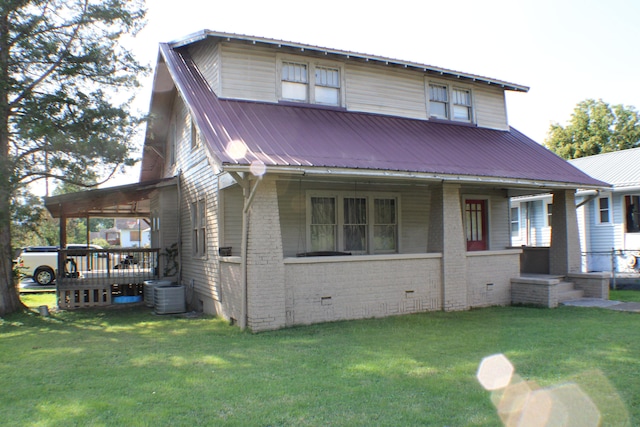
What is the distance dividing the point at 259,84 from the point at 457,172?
16.9 ft

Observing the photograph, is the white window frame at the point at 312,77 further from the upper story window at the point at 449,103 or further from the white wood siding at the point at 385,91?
the upper story window at the point at 449,103

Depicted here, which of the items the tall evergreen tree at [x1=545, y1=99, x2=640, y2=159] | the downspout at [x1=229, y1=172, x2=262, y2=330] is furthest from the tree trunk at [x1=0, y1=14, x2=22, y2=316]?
the tall evergreen tree at [x1=545, y1=99, x2=640, y2=159]

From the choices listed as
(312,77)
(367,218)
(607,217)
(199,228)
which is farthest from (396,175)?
(607,217)

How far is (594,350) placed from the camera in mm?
7562

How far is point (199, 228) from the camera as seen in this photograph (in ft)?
44.0

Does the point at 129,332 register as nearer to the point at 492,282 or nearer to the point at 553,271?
the point at 492,282

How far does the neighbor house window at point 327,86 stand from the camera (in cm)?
1328

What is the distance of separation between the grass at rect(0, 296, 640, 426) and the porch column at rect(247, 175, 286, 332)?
361 millimetres

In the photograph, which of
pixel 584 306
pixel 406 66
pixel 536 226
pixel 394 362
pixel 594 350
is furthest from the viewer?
pixel 536 226

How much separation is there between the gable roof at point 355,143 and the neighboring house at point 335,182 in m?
0.05

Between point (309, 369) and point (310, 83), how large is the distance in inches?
327

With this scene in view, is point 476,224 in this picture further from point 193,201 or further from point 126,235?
point 126,235

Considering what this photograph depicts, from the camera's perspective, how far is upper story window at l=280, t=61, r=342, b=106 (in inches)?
507

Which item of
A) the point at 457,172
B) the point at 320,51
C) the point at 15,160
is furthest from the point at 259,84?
the point at 15,160
